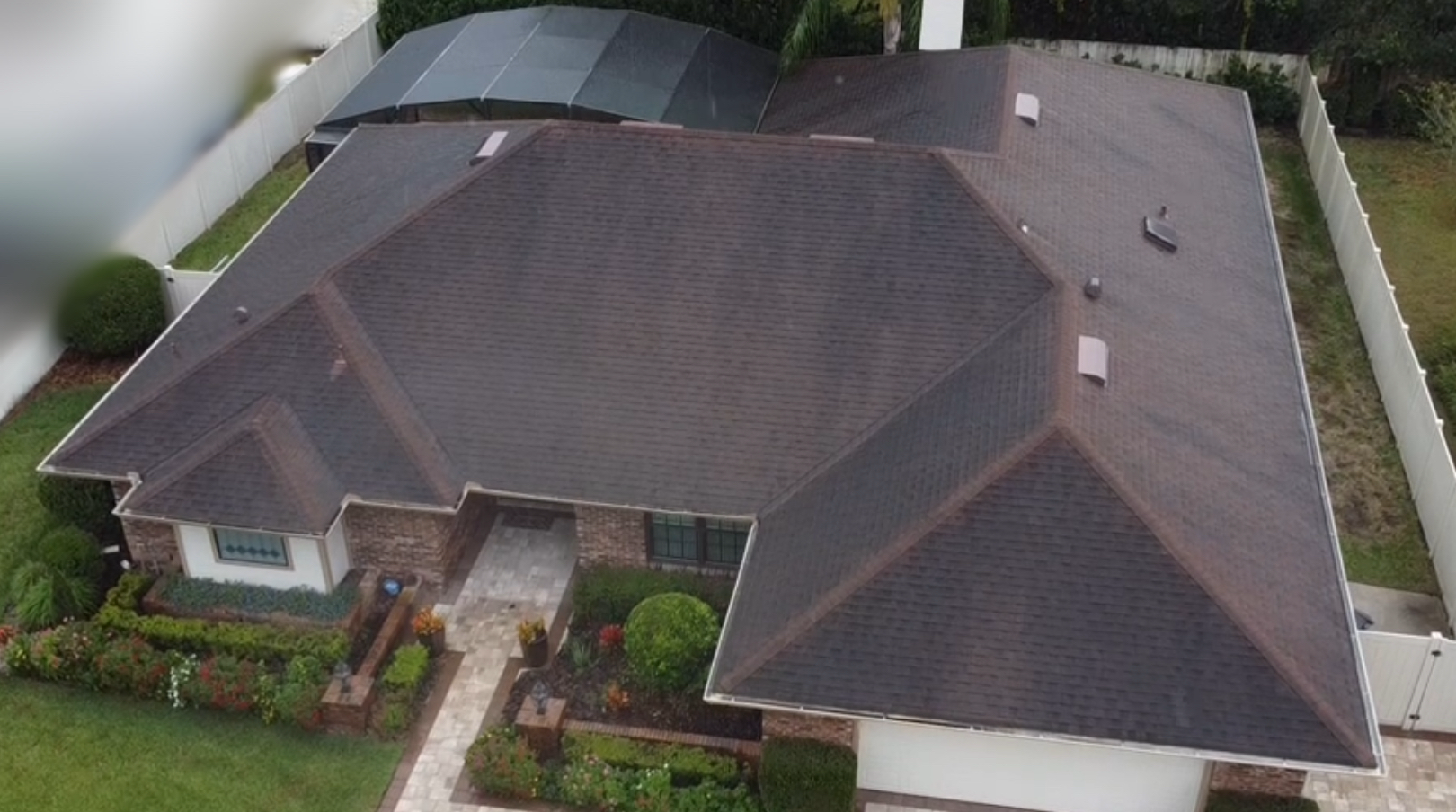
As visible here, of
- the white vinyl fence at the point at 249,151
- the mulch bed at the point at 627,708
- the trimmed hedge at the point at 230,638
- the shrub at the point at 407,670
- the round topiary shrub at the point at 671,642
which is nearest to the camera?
the round topiary shrub at the point at 671,642

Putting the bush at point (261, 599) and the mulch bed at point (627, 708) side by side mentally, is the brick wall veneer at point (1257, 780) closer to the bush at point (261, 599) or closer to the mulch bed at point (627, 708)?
the mulch bed at point (627, 708)

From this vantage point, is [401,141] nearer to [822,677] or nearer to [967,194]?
[967,194]

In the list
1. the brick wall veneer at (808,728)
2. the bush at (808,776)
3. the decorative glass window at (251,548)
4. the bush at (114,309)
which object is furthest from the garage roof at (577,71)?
the bush at (808,776)

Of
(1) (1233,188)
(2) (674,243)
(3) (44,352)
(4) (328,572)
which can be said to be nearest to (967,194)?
(2) (674,243)

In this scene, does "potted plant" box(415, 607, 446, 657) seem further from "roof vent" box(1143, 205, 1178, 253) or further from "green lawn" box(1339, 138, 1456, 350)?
"green lawn" box(1339, 138, 1456, 350)

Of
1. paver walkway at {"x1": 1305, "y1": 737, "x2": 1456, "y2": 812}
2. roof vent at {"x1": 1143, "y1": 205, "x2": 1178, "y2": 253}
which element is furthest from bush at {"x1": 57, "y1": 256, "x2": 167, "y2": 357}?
paver walkway at {"x1": 1305, "y1": 737, "x2": 1456, "y2": 812}

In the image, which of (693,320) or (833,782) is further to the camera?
(693,320)

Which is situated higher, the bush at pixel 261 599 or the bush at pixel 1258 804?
the bush at pixel 1258 804
